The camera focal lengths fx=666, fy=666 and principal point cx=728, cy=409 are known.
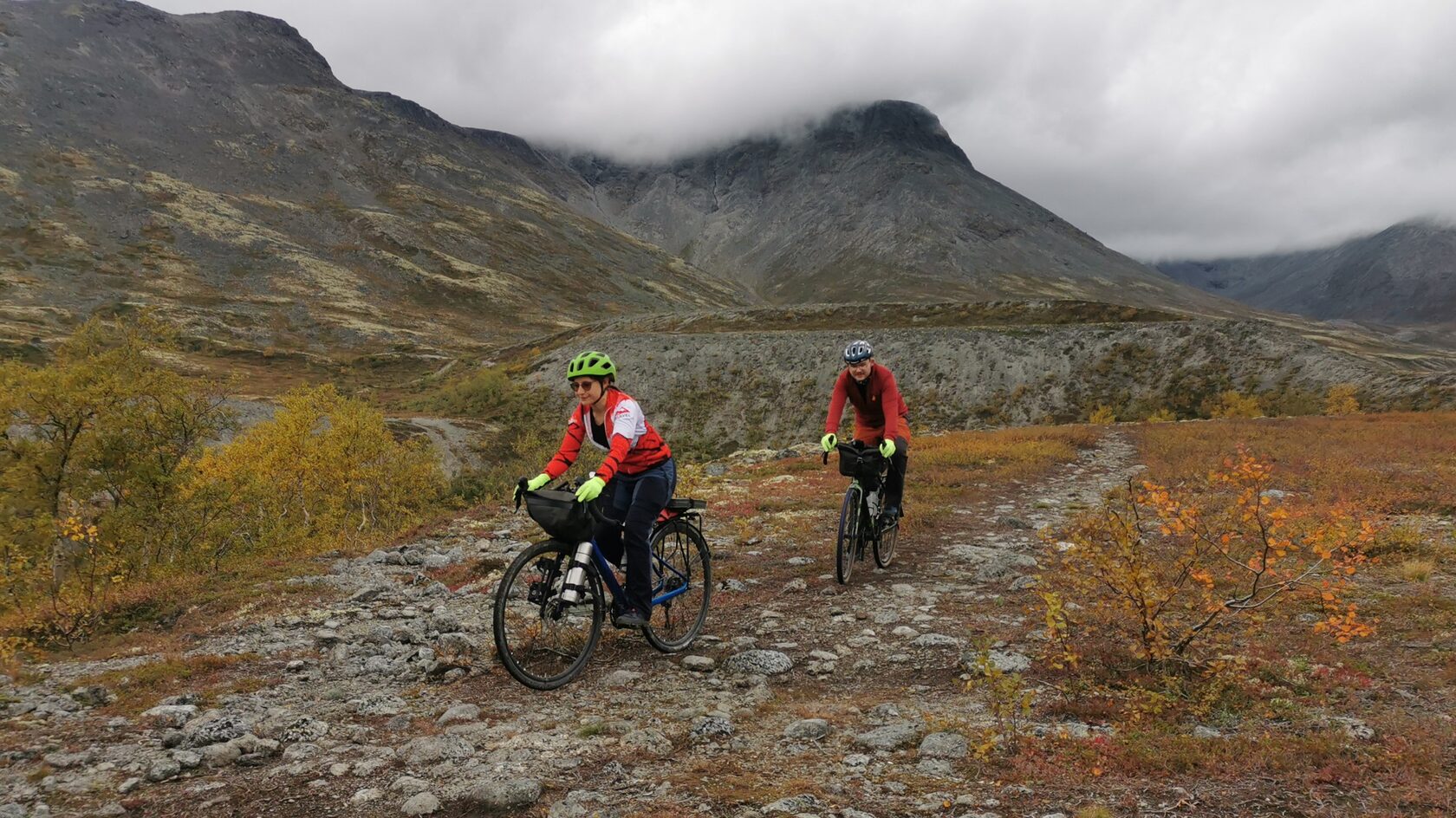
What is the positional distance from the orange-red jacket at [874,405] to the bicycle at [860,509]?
45cm

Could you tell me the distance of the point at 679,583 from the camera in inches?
325

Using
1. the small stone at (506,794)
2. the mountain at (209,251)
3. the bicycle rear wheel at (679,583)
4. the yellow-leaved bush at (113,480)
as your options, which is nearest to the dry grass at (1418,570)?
the bicycle rear wheel at (679,583)

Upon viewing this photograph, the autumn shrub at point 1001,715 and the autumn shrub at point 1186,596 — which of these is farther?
the autumn shrub at point 1186,596

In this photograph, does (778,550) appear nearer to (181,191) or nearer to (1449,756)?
(1449,756)

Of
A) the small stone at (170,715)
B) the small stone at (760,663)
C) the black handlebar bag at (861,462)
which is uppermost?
the black handlebar bag at (861,462)

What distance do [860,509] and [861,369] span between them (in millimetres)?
2231

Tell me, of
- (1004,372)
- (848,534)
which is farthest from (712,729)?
(1004,372)

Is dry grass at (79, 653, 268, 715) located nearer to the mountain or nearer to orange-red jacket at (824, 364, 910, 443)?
orange-red jacket at (824, 364, 910, 443)

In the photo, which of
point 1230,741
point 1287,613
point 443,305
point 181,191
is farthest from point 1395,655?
point 181,191

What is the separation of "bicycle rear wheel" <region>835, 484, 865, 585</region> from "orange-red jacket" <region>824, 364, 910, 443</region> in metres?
1.06

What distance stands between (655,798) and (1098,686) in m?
4.20

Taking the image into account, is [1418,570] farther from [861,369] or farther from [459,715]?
[459,715]

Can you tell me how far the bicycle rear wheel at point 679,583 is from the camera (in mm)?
7949

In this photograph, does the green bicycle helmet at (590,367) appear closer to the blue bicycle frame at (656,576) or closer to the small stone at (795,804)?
the blue bicycle frame at (656,576)
